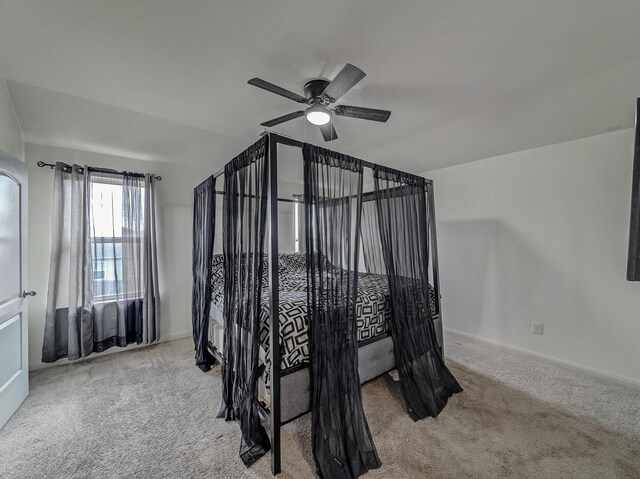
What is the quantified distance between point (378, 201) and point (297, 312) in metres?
1.13

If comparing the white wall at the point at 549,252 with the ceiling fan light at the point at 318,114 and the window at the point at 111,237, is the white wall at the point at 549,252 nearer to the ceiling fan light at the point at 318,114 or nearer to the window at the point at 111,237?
the ceiling fan light at the point at 318,114

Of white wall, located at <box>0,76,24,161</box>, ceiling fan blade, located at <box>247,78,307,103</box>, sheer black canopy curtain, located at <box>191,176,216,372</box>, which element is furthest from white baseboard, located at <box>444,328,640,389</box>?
white wall, located at <box>0,76,24,161</box>

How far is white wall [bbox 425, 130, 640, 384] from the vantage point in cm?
243

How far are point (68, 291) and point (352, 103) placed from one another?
3.58 meters

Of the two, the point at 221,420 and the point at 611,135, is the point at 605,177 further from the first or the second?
the point at 221,420

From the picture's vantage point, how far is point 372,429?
1848 millimetres

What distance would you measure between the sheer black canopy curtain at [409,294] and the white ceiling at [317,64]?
0.80 metres

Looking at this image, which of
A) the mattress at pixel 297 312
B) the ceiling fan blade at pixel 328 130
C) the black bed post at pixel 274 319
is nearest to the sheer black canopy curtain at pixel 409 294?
the mattress at pixel 297 312

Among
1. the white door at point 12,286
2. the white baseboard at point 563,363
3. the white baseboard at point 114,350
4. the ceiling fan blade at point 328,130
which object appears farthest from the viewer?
the white baseboard at point 114,350

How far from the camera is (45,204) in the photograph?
276 cm

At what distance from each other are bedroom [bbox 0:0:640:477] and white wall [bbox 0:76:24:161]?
1.6 inches

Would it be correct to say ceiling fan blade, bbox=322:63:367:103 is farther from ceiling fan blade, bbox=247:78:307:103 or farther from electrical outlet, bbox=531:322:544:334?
electrical outlet, bbox=531:322:544:334

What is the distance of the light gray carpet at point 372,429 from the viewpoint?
153cm

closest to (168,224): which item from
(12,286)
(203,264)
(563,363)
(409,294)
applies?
(203,264)
